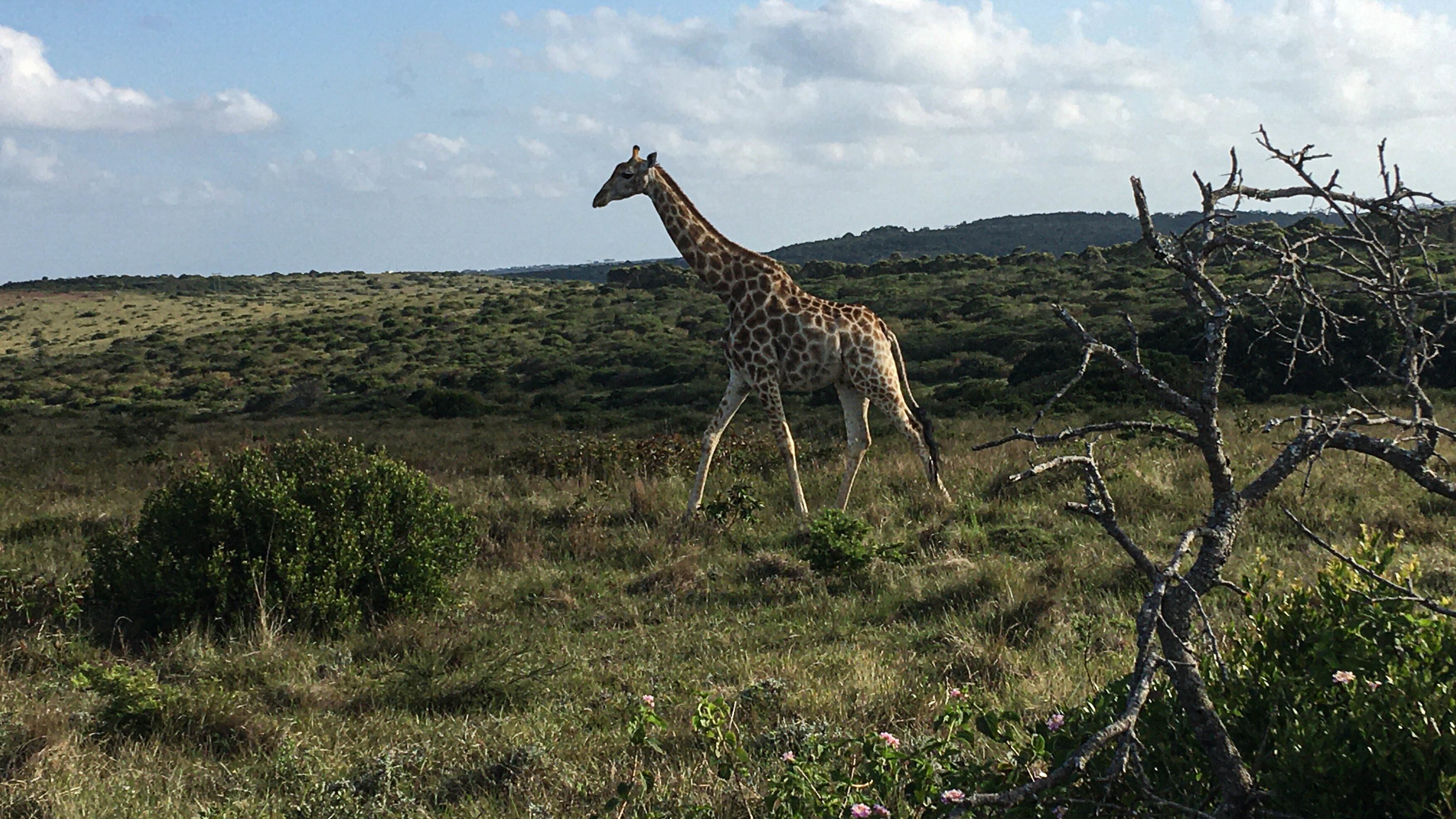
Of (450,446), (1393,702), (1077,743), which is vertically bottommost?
(450,446)

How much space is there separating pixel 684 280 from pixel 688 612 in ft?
207

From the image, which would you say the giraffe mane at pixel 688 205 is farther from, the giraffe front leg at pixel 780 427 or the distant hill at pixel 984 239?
the distant hill at pixel 984 239

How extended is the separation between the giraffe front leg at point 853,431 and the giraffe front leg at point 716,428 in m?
0.98

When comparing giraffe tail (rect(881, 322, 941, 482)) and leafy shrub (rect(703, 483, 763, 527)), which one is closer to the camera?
leafy shrub (rect(703, 483, 763, 527))

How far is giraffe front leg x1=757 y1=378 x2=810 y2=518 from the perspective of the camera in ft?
32.3

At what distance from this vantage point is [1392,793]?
245 cm

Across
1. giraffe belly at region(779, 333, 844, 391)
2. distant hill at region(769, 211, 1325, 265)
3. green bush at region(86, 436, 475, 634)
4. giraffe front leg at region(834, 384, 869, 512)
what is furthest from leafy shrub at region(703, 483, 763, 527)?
distant hill at region(769, 211, 1325, 265)

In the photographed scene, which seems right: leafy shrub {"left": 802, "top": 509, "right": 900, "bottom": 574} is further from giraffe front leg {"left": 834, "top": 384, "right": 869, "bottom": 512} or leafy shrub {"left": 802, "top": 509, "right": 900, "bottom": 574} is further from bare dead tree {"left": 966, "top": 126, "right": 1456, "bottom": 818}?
bare dead tree {"left": 966, "top": 126, "right": 1456, "bottom": 818}

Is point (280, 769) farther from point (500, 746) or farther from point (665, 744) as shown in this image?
point (665, 744)

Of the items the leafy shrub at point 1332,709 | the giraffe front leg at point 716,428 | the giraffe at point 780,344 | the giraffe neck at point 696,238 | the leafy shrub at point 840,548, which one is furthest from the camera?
the giraffe neck at point 696,238

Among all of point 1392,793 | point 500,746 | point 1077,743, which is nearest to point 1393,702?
point 1392,793

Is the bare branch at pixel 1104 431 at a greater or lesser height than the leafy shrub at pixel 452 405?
greater

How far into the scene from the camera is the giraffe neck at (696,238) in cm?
1055

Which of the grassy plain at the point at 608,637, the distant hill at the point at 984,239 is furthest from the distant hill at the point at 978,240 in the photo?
the grassy plain at the point at 608,637
